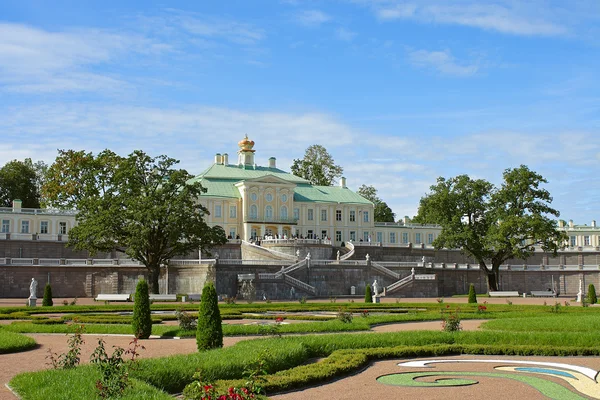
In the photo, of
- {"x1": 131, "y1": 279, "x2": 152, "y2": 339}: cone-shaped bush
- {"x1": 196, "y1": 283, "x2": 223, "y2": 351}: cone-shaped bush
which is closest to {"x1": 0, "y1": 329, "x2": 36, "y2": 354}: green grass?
{"x1": 131, "y1": 279, "x2": 152, "y2": 339}: cone-shaped bush

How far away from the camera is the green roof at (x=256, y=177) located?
84.1 metres

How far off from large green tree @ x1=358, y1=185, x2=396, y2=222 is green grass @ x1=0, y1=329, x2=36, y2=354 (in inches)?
3489

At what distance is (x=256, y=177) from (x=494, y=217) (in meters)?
28.3

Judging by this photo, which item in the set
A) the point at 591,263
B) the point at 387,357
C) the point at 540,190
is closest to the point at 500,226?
the point at 540,190

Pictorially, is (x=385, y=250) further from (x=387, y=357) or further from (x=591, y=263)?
(x=387, y=357)

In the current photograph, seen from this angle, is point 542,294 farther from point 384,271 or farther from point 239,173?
point 239,173

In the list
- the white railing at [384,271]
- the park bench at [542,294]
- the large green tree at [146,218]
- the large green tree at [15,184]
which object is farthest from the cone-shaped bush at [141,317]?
the large green tree at [15,184]

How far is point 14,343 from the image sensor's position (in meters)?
20.7

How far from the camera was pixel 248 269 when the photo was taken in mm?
58875

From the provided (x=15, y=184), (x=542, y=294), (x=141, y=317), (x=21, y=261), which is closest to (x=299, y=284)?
(x=21, y=261)

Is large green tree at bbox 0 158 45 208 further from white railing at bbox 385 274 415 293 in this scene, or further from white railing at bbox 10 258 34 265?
white railing at bbox 385 274 415 293

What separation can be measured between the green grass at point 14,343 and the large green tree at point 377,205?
88617mm

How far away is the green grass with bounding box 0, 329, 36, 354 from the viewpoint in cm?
2016

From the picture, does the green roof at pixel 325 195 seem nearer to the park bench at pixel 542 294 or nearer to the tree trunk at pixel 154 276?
the park bench at pixel 542 294
